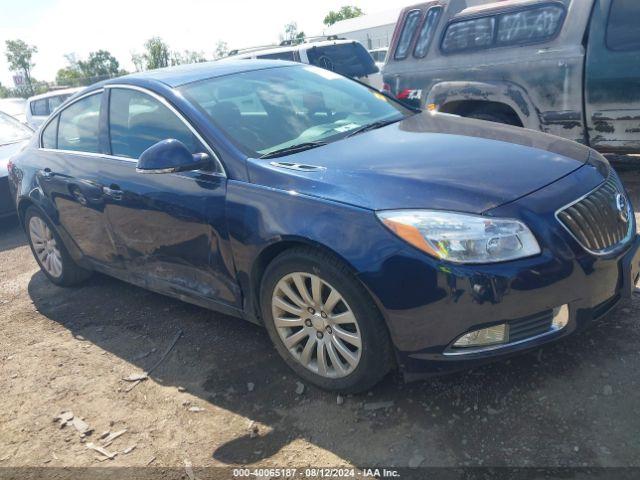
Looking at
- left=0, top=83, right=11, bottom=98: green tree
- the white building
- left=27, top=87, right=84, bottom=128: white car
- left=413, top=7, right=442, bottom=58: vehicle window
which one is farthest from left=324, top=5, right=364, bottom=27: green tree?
left=413, top=7, right=442, bottom=58: vehicle window

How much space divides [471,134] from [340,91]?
111 centimetres

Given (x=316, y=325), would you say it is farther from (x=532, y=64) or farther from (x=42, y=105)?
(x=42, y=105)

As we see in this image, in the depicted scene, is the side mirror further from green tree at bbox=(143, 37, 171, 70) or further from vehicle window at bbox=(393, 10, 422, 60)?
green tree at bbox=(143, 37, 171, 70)

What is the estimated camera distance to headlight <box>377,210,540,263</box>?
2.52 metres

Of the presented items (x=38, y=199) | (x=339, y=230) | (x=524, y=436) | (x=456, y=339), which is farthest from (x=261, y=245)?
(x=38, y=199)

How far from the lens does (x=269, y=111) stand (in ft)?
12.1

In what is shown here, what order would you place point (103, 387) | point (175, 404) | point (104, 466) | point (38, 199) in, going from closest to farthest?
point (104, 466) < point (175, 404) < point (103, 387) < point (38, 199)

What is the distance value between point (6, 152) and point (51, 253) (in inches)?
138

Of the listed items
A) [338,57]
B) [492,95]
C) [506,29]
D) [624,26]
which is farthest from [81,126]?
[338,57]

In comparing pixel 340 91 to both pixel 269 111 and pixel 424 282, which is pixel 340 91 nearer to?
pixel 269 111

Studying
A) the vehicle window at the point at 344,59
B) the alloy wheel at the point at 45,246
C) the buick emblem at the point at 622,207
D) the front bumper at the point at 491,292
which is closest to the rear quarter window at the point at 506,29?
the buick emblem at the point at 622,207

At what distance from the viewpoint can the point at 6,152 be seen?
7875 mm

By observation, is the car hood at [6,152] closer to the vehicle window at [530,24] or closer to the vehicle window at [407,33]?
the vehicle window at [407,33]

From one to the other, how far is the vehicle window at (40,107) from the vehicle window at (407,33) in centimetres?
1009
